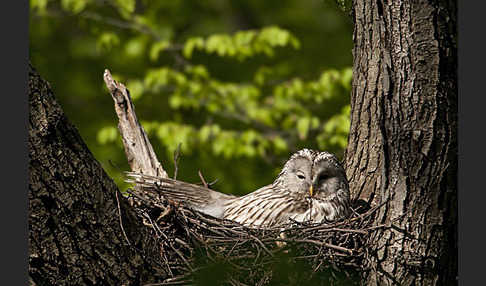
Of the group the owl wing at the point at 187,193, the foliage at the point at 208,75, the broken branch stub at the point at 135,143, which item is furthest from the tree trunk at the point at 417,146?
the foliage at the point at 208,75

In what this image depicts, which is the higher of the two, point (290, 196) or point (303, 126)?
point (303, 126)

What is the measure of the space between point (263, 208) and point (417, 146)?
1.73m

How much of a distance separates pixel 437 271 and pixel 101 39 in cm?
819

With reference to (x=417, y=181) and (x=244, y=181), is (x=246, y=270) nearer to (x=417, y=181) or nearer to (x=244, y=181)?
(x=417, y=181)

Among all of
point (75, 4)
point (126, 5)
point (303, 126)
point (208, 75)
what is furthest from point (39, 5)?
point (303, 126)

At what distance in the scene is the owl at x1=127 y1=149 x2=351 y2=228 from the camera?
4.75m

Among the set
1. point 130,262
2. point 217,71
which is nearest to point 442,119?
point 130,262

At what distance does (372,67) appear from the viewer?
4508 mm

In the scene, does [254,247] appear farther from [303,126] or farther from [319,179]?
[303,126]

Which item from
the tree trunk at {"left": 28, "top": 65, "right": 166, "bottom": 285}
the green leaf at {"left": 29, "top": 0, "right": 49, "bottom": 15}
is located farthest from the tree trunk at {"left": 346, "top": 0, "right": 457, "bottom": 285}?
the green leaf at {"left": 29, "top": 0, "right": 49, "bottom": 15}

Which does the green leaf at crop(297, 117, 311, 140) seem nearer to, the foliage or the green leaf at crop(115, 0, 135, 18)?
the foliage

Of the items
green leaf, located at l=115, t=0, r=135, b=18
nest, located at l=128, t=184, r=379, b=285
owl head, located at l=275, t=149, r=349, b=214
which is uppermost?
green leaf, located at l=115, t=0, r=135, b=18

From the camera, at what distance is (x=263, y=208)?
192 inches

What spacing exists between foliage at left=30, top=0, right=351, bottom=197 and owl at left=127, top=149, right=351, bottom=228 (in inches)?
135
